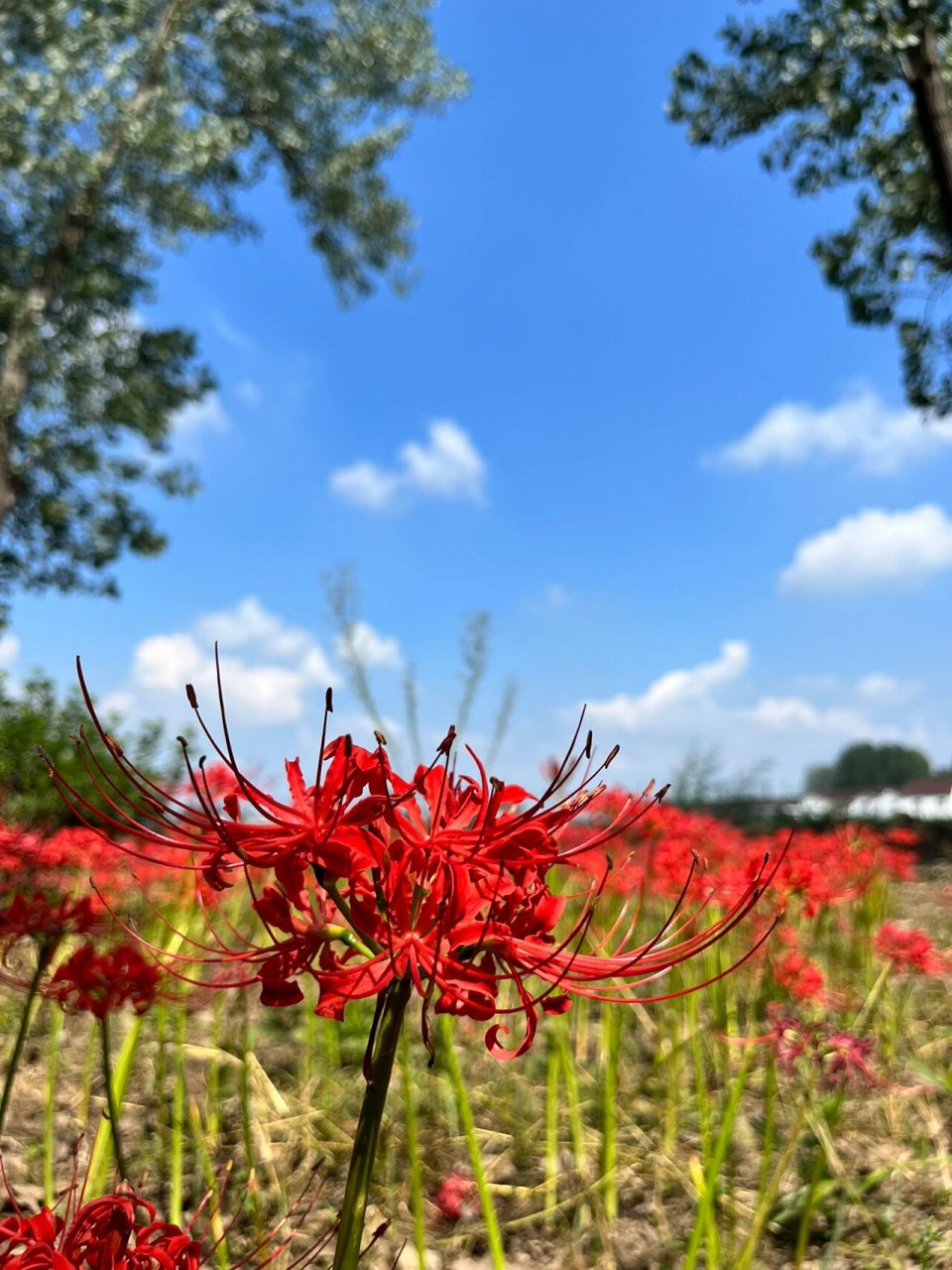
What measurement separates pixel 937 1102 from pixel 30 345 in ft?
32.9

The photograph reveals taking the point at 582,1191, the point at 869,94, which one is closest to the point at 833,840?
the point at 582,1191

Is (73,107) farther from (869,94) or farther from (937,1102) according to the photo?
(937,1102)

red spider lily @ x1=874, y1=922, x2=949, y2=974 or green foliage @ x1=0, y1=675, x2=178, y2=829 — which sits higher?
green foliage @ x1=0, y1=675, x2=178, y2=829

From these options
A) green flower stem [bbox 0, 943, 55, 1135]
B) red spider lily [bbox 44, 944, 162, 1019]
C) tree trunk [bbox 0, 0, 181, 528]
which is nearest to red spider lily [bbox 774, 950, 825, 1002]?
red spider lily [bbox 44, 944, 162, 1019]

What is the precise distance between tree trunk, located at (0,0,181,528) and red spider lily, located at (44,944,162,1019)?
31.1 ft

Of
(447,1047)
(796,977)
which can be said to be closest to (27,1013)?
(447,1047)

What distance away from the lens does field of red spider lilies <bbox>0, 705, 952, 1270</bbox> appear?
770mm

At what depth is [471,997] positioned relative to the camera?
75cm

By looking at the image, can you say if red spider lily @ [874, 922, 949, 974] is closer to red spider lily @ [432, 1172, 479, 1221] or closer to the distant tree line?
red spider lily @ [432, 1172, 479, 1221]

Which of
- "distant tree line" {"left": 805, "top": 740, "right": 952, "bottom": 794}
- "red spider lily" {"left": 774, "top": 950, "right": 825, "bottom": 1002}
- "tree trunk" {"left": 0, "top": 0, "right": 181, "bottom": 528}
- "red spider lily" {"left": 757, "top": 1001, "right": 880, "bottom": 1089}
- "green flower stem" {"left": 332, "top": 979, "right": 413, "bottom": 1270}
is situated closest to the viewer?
"green flower stem" {"left": 332, "top": 979, "right": 413, "bottom": 1270}

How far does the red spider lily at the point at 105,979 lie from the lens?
126cm

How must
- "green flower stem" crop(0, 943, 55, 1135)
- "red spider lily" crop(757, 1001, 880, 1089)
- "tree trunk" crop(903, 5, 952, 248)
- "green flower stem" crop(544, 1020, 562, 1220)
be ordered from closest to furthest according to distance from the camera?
"green flower stem" crop(0, 943, 55, 1135)
"red spider lily" crop(757, 1001, 880, 1089)
"green flower stem" crop(544, 1020, 562, 1220)
"tree trunk" crop(903, 5, 952, 248)

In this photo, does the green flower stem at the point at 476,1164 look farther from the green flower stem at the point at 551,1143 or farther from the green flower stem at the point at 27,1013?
the green flower stem at the point at 27,1013

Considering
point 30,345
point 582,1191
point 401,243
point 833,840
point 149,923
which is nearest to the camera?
point 582,1191
